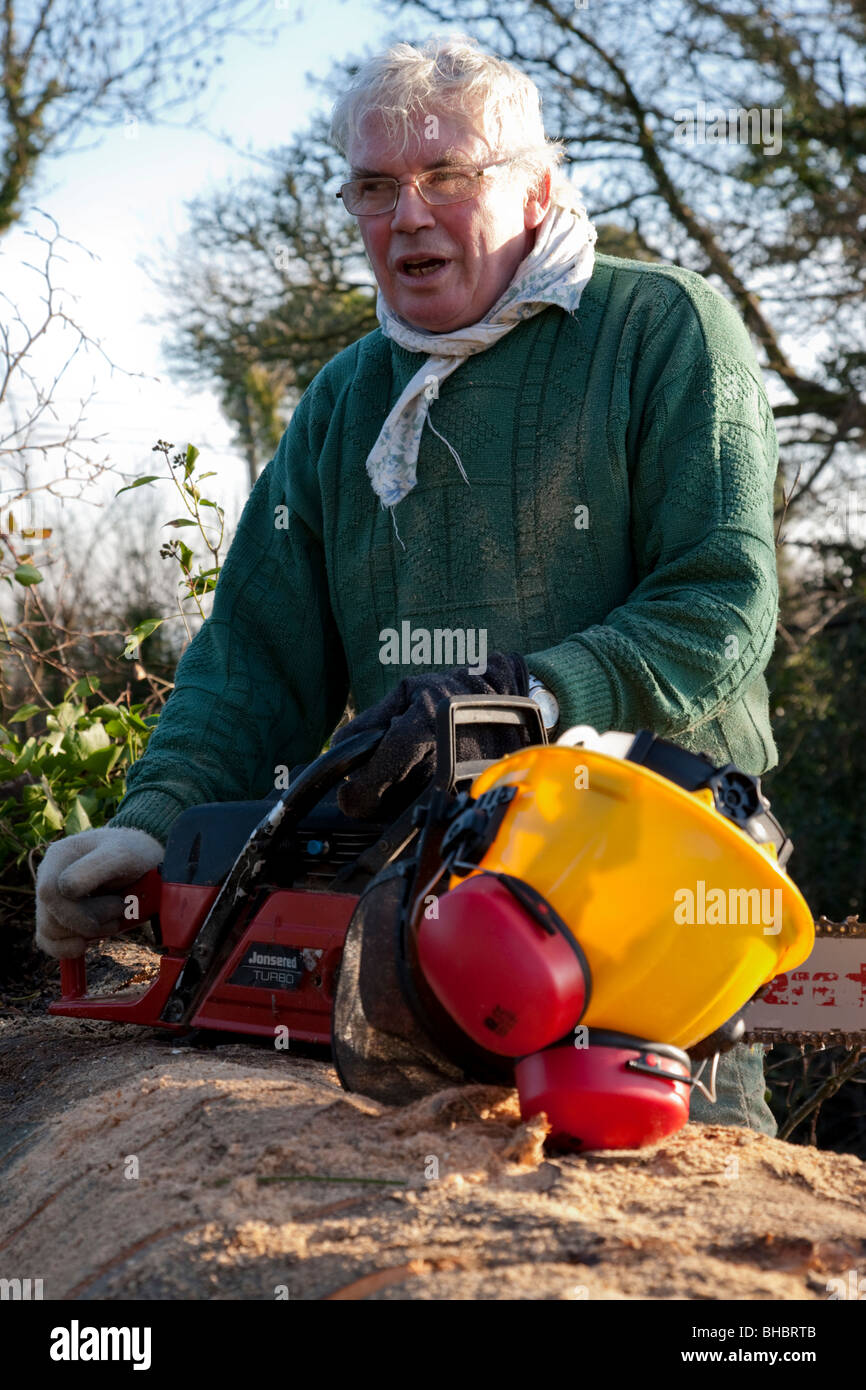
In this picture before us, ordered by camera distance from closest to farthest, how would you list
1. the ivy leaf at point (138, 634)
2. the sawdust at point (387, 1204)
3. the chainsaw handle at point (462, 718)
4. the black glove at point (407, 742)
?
the sawdust at point (387, 1204) → the chainsaw handle at point (462, 718) → the black glove at point (407, 742) → the ivy leaf at point (138, 634)

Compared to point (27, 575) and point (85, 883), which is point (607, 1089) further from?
point (27, 575)

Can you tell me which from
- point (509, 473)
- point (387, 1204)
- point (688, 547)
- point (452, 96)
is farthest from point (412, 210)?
point (387, 1204)

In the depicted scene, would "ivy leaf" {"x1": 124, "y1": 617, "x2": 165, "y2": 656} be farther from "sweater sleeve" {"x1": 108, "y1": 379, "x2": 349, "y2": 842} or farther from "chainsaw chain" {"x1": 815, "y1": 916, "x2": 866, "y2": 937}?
"chainsaw chain" {"x1": 815, "y1": 916, "x2": 866, "y2": 937}

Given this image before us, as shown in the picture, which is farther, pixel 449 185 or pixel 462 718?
pixel 449 185

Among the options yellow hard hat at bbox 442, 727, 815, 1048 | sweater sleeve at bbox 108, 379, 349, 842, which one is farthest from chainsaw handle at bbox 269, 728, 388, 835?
sweater sleeve at bbox 108, 379, 349, 842

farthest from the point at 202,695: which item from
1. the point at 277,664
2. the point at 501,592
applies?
the point at 501,592

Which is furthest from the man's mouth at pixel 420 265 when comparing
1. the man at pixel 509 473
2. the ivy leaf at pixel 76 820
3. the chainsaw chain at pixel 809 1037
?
the chainsaw chain at pixel 809 1037

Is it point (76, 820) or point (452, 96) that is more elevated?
point (452, 96)

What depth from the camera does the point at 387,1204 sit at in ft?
5.09

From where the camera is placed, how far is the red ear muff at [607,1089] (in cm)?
169

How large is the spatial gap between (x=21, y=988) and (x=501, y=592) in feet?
6.04

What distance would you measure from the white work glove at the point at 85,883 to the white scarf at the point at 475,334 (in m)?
0.92

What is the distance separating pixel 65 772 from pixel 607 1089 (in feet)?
8.46

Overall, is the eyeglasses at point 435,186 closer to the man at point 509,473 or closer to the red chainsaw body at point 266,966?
the man at point 509,473
